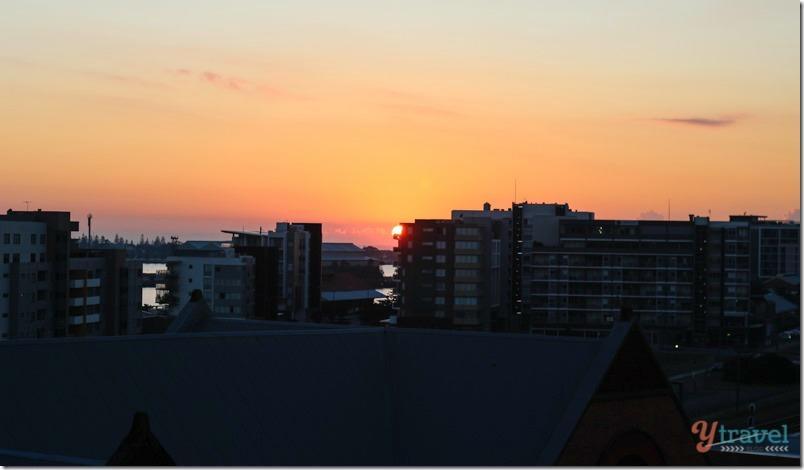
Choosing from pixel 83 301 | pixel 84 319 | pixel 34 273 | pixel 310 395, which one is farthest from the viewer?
pixel 84 319

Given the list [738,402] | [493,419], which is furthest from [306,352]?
[738,402]

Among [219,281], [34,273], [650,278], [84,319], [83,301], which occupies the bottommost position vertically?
[84,319]

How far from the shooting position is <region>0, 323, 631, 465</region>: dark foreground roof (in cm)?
1678

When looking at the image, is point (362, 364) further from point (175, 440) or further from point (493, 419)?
point (175, 440)

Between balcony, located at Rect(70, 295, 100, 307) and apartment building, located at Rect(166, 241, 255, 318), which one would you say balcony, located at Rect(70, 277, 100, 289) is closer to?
balcony, located at Rect(70, 295, 100, 307)

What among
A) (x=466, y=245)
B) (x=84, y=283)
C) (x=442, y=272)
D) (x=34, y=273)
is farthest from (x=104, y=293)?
(x=466, y=245)

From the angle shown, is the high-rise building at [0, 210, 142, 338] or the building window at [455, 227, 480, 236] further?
the building window at [455, 227, 480, 236]

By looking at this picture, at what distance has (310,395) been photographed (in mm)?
19500

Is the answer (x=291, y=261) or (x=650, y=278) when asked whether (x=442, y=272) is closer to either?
(x=650, y=278)

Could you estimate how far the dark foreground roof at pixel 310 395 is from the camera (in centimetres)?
1678

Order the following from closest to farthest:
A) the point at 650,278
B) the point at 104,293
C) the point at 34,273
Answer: the point at 34,273, the point at 104,293, the point at 650,278

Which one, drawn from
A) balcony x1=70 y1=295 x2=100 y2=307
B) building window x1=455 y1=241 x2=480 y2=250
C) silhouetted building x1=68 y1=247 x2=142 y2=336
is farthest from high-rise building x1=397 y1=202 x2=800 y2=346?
balcony x1=70 y1=295 x2=100 y2=307

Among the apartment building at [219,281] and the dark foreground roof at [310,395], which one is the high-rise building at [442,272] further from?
the dark foreground roof at [310,395]

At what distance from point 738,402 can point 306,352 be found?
56898 mm
